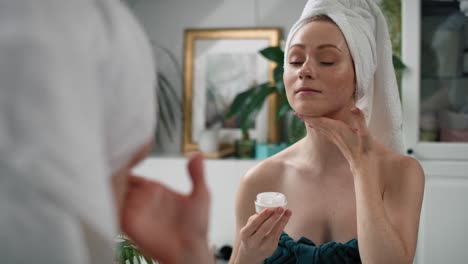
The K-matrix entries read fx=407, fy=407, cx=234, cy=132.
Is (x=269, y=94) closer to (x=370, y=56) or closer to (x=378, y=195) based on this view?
(x=370, y=56)

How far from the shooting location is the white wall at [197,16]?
2.50 m

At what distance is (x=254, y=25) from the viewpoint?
2.53 meters

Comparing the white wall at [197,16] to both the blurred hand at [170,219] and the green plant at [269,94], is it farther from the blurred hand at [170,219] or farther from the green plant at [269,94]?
the blurred hand at [170,219]

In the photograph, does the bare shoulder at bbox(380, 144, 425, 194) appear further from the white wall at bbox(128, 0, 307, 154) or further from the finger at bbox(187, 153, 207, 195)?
the white wall at bbox(128, 0, 307, 154)

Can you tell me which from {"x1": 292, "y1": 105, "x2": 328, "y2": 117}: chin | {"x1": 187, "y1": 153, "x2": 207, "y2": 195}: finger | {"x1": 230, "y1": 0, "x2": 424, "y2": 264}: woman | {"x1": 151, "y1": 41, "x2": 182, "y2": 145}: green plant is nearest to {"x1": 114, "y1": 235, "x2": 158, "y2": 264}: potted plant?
{"x1": 230, "y1": 0, "x2": 424, "y2": 264}: woman

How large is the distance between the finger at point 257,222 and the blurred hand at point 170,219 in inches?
14.4

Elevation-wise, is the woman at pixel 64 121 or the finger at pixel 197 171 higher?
the woman at pixel 64 121

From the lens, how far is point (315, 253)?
0.83 meters

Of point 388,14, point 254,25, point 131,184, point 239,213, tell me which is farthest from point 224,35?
point 131,184

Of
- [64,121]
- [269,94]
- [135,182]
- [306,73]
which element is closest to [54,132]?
[64,121]

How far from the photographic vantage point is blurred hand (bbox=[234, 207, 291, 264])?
0.72 metres

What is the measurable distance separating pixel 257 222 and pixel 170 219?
405 mm

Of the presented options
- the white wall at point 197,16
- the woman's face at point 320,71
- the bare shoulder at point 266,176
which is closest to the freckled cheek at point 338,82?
the woman's face at point 320,71

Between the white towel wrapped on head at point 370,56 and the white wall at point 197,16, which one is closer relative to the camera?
the white towel wrapped on head at point 370,56
